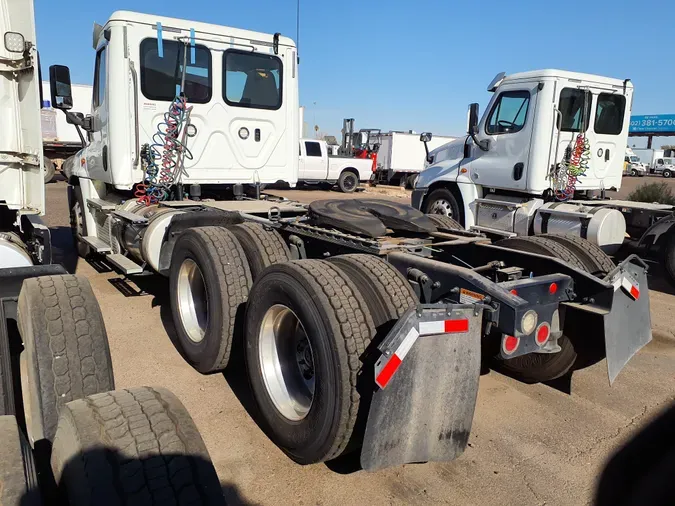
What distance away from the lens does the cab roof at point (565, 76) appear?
8086 mm

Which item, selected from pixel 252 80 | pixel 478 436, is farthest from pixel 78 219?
pixel 478 436

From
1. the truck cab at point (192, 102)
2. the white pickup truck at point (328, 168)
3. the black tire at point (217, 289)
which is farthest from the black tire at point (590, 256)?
the white pickup truck at point (328, 168)

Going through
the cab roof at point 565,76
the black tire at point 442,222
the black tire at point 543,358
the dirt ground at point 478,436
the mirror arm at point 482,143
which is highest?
the cab roof at point 565,76

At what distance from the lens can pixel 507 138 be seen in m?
8.68

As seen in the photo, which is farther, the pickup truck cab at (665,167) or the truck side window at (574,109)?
the pickup truck cab at (665,167)

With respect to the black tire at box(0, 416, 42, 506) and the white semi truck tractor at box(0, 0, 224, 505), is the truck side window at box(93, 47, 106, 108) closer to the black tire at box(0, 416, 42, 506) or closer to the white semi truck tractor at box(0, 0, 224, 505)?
the white semi truck tractor at box(0, 0, 224, 505)

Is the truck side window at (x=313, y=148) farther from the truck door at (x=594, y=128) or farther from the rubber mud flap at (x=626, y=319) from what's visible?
the rubber mud flap at (x=626, y=319)

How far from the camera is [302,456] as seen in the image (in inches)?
116

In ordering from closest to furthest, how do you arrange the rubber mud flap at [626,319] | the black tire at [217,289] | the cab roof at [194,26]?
the rubber mud flap at [626,319], the black tire at [217,289], the cab roof at [194,26]

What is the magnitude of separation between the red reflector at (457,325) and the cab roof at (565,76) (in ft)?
21.9

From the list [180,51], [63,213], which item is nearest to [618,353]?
[180,51]

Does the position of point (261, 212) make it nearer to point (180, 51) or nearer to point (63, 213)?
point (180, 51)

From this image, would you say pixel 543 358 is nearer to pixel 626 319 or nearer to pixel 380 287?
pixel 626 319

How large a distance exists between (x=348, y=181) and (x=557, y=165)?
50.4 feet
